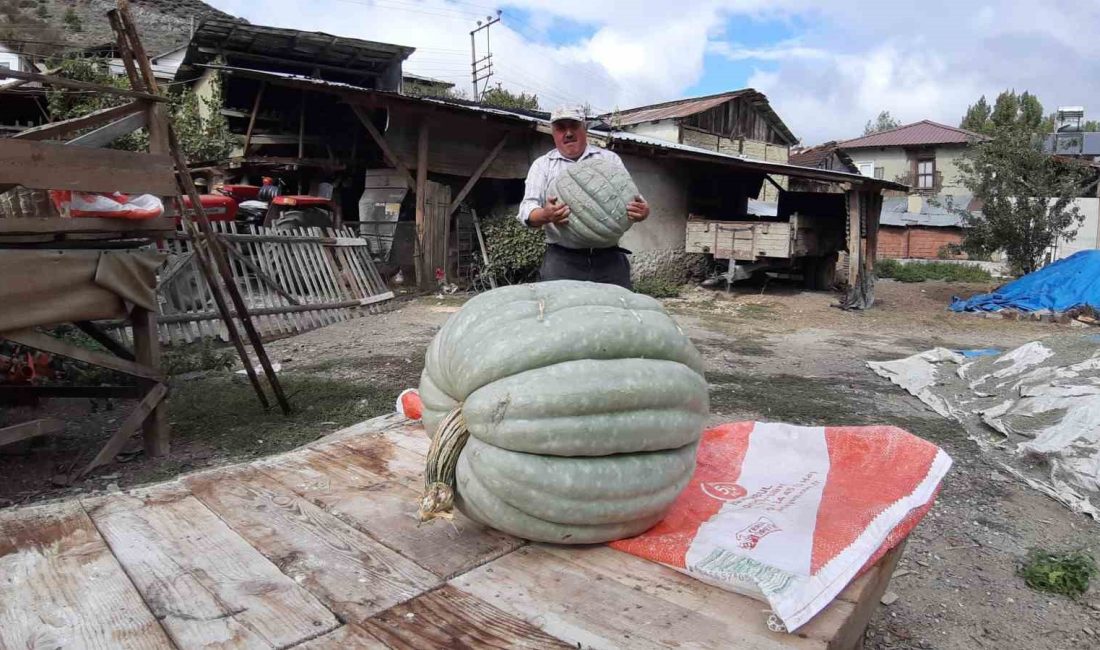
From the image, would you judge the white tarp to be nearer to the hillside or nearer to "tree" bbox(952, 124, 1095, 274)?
"tree" bbox(952, 124, 1095, 274)

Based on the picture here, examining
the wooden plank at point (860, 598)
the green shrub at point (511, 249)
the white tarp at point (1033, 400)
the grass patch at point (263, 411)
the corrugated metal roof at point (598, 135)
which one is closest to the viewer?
the wooden plank at point (860, 598)

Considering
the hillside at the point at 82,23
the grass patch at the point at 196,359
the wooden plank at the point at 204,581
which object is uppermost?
the hillside at the point at 82,23

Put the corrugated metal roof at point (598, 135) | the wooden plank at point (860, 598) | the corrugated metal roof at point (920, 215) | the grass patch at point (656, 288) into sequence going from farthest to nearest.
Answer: the corrugated metal roof at point (920, 215), the grass patch at point (656, 288), the corrugated metal roof at point (598, 135), the wooden plank at point (860, 598)

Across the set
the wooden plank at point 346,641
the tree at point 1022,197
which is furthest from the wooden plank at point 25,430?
the tree at point 1022,197

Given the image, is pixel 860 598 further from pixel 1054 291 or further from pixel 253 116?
pixel 253 116

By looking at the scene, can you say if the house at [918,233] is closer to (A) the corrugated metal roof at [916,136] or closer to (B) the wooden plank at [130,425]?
(A) the corrugated metal roof at [916,136]

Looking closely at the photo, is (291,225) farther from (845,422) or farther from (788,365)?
(845,422)

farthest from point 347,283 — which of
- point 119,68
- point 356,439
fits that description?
point 119,68

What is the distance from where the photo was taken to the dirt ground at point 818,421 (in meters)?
2.70

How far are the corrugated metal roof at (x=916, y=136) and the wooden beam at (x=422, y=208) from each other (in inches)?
1189

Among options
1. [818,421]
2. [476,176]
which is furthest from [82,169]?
[476,176]

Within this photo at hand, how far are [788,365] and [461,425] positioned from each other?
6.40 m

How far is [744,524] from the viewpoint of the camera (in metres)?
1.75

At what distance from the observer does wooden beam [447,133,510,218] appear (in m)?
12.4
